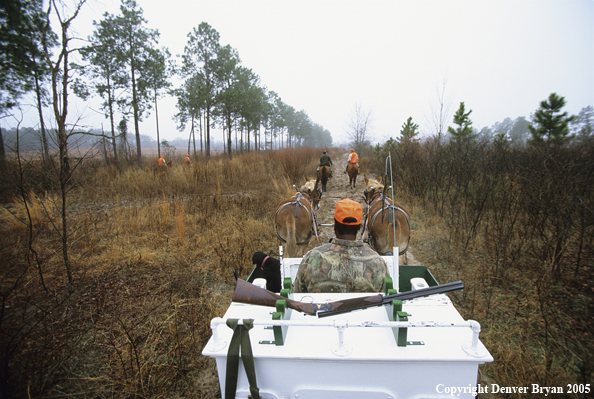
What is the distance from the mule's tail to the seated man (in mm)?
2338

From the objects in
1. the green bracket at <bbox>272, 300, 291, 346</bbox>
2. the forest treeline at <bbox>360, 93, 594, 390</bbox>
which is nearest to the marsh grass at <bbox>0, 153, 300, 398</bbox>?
the green bracket at <bbox>272, 300, 291, 346</bbox>

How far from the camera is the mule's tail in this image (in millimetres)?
4562

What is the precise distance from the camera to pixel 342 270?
2064 millimetres

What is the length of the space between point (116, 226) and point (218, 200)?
289 cm

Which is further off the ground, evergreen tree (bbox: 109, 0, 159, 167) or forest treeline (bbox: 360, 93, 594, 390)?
evergreen tree (bbox: 109, 0, 159, 167)

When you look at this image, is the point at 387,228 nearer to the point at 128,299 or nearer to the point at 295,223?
the point at 295,223

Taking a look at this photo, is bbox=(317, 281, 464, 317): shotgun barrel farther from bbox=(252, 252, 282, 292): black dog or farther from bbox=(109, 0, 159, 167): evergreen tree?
bbox=(109, 0, 159, 167): evergreen tree

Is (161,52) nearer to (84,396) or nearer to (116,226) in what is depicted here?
(116,226)

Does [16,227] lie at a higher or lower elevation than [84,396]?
higher

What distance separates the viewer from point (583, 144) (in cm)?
536

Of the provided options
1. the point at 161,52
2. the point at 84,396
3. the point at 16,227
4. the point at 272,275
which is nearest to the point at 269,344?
the point at 272,275

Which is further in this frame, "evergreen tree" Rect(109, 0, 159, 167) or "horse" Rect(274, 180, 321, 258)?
"evergreen tree" Rect(109, 0, 159, 167)

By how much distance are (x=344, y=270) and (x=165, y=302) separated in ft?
9.36

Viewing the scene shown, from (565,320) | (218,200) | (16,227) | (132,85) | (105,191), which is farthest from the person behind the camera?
(132,85)
